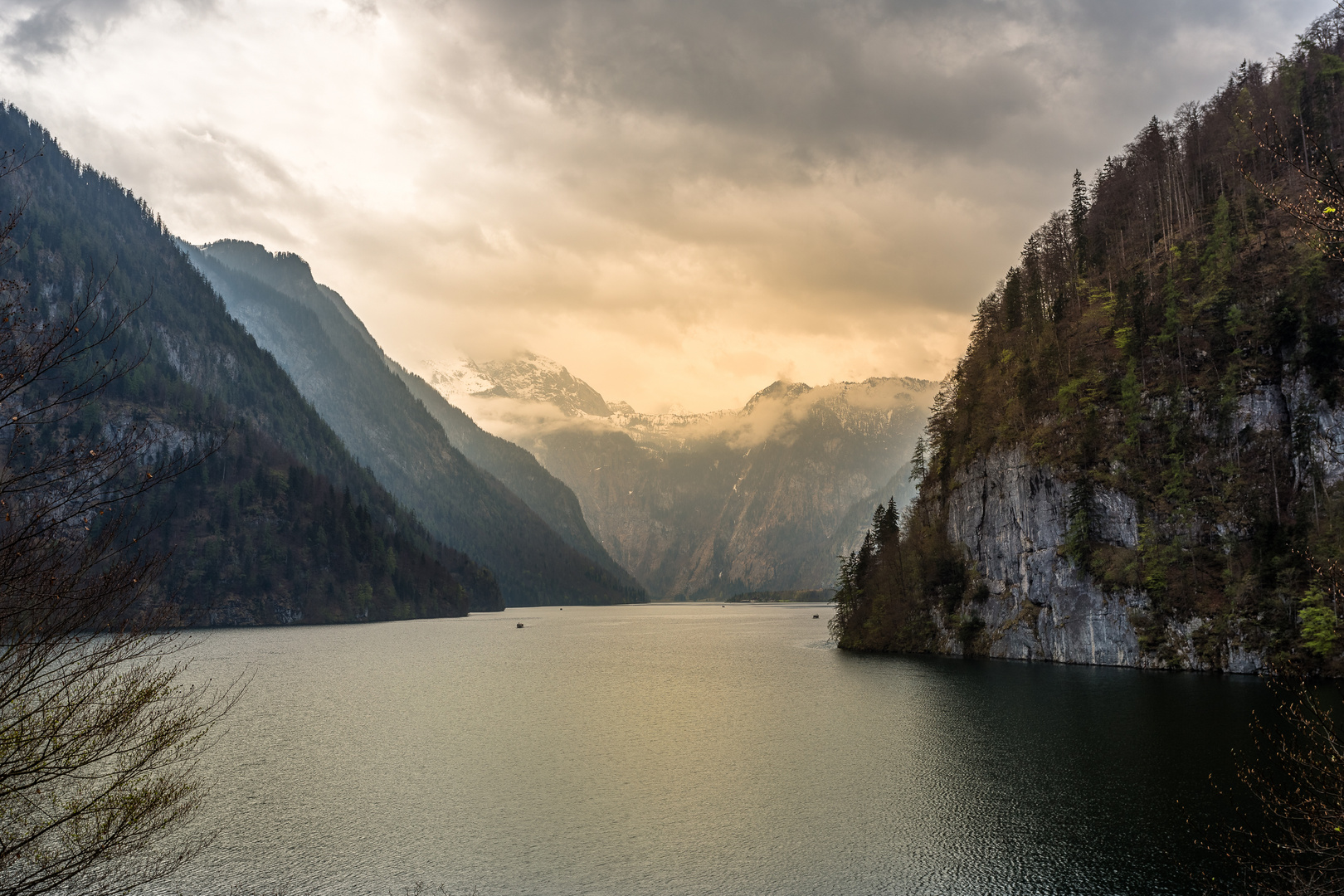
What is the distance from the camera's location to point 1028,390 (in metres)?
108

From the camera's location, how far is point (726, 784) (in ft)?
142

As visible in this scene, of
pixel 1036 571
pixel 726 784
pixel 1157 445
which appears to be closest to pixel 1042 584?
pixel 1036 571

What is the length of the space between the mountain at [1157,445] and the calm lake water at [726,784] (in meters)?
9.88

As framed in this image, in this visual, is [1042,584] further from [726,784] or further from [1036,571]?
[726,784]

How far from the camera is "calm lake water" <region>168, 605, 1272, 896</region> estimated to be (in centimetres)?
3039

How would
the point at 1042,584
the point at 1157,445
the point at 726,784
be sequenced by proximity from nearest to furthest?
the point at 726,784
the point at 1157,445
the point at 1042,584

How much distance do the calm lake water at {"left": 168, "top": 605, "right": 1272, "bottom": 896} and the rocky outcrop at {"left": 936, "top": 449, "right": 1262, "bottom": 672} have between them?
6.46m

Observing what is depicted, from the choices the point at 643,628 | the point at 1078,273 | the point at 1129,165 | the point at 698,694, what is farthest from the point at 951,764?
the point at 643,628

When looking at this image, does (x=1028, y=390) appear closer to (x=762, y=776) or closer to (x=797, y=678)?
(x=797, y=678)

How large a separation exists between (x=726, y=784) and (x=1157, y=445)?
76347 millimetres

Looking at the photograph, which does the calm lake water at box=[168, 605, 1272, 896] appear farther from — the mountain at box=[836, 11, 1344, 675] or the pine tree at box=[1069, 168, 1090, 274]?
the pine tree at box=[1069, 168, 1090, 274]

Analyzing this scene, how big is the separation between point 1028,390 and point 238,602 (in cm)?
17131

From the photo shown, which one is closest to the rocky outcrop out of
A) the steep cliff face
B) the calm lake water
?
the steep cliff face

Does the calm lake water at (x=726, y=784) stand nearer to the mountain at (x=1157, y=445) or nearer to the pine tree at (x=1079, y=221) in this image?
the mountain at (x=1157, y=445)
